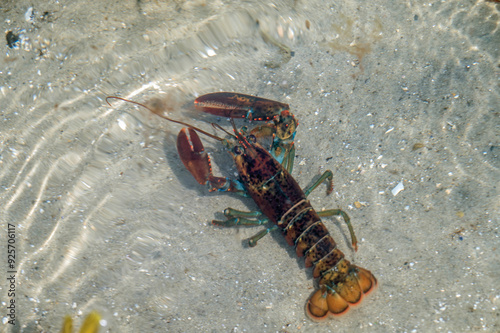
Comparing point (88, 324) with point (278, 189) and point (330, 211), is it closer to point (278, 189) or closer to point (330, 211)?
point (278, 189)

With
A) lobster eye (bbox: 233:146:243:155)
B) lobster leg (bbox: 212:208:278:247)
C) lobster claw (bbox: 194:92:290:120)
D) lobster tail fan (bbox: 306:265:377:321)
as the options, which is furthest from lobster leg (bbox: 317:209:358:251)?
lobster claw (bbox: 194:92:290:120)

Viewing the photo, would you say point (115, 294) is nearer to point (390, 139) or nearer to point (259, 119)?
point (259, 119)

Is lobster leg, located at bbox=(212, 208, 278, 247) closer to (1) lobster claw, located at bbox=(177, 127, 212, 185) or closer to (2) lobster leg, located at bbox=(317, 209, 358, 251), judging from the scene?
(1) lobster claw, located at bbox=(177, 127, 212, 185)

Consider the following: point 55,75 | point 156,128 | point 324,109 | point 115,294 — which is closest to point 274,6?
point 324,109

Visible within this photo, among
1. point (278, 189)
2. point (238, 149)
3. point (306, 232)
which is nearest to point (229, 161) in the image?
point (238, 149)

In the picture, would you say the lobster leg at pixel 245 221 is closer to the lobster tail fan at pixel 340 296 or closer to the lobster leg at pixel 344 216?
the lobster leg at pixel 344 216
